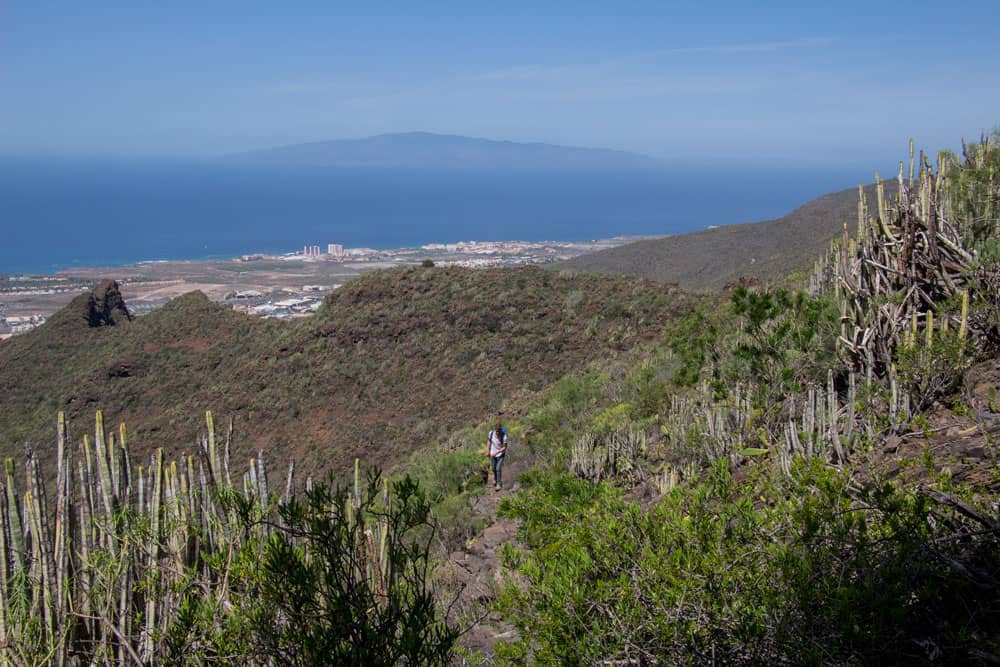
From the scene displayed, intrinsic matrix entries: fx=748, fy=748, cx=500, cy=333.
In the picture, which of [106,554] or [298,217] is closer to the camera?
[106,554]

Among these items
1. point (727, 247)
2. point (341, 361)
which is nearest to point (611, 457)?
point (341, 361)

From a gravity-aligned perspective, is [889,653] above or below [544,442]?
above

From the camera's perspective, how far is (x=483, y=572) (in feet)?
21.3

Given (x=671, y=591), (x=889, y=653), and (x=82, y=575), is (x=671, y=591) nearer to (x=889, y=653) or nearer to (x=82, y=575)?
(x=889, y=653)

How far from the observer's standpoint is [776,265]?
31359 mm

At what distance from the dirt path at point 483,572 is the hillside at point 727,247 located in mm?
27703

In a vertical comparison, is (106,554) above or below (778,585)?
above

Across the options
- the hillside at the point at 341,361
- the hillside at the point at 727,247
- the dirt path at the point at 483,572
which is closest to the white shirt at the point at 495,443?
the dirt path at the point at 483,572

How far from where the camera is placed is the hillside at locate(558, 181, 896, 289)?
125 ft

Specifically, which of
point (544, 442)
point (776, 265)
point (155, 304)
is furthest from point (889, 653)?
point (155, 304)

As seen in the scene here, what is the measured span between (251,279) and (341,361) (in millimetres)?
45458

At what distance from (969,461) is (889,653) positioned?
6.45 feet

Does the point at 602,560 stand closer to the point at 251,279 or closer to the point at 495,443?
the point at 495,443

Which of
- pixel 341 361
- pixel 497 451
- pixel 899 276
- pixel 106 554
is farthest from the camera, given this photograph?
pixel 341 361
